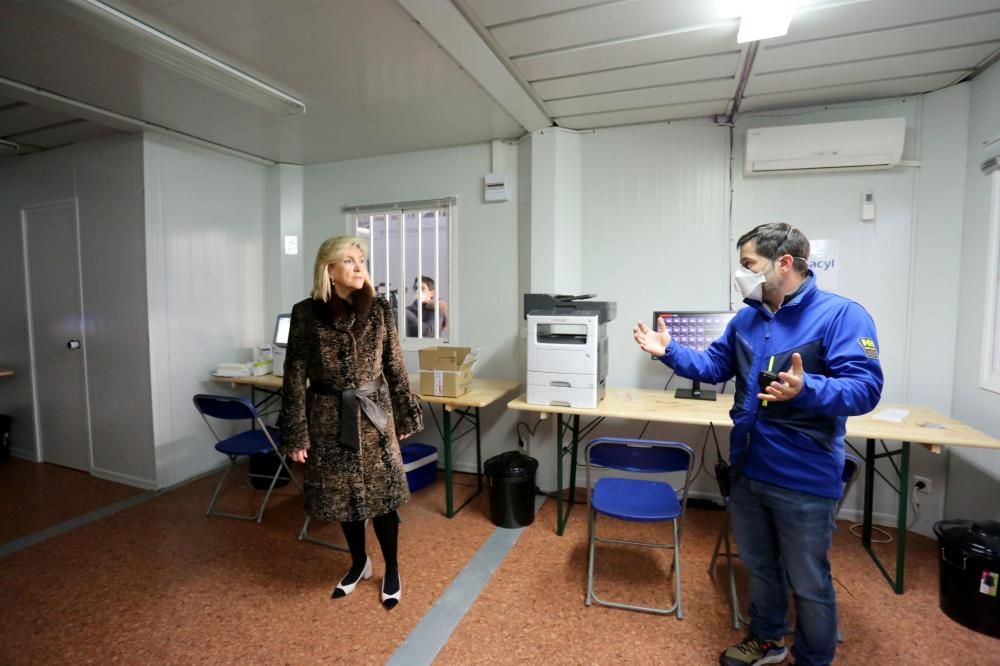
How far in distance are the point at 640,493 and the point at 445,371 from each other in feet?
4.61

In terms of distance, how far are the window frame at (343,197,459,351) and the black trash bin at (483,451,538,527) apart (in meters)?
1.27

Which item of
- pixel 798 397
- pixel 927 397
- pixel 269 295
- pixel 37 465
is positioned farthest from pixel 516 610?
pixel 37 465

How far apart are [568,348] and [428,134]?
6.42 feet

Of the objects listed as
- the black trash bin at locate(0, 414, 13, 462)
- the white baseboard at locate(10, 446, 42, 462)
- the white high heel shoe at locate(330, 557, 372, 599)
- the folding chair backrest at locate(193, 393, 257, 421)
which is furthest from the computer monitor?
the black trash bin at locate(0, 414, 13, 462)

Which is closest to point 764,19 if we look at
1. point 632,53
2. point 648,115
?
point 632,53

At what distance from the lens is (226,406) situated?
2961 mm

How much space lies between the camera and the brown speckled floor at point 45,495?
9.89 feet

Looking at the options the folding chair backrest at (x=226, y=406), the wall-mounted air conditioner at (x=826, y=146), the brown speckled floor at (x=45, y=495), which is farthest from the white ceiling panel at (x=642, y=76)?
the brown speckled floor at (x=45, y=495)

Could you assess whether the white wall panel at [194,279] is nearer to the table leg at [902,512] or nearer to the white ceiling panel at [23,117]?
the white ceiling panel at [23,117]

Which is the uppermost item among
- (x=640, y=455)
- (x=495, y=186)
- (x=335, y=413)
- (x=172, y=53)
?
(x=172, y=53)

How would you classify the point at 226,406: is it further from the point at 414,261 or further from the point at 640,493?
the point at 640,493

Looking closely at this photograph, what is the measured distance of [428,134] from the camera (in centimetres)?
350

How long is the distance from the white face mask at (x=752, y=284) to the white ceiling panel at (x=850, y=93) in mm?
1798

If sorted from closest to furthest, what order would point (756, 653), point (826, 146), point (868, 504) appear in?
point (756, 653)
point (868, 504)
point (826, 146)
